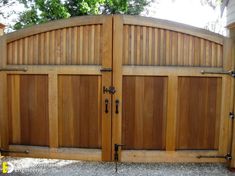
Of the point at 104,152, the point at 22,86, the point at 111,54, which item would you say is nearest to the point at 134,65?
the point at 111,54

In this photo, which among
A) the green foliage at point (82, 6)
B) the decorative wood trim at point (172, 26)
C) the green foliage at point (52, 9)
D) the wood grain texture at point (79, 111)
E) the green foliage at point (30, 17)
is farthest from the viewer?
the green foliage at point (30, 17)

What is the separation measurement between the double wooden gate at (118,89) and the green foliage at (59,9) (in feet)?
19.7

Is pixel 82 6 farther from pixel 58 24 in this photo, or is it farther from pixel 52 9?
pixel 58 24

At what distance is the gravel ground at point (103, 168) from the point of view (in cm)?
350

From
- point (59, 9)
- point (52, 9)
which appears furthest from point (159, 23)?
point (52, 9)

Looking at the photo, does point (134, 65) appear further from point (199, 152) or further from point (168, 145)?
point (199, 152)

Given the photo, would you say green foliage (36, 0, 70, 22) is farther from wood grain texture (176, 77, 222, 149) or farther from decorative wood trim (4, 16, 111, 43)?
wood grain texture (176, 77, 222, 149)

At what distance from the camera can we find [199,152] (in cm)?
350

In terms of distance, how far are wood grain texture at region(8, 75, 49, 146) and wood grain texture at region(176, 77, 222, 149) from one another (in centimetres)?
166

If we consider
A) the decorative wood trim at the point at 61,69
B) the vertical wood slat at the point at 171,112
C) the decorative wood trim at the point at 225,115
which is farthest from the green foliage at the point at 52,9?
the decorative wood trim at the point at 225,115

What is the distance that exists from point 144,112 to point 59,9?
6663mm

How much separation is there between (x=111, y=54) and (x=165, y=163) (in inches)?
65.0

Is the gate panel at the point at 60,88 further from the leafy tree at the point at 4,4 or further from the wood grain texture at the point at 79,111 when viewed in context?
the leafy tree at the point at 4,4

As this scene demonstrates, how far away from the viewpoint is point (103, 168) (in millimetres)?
3699
